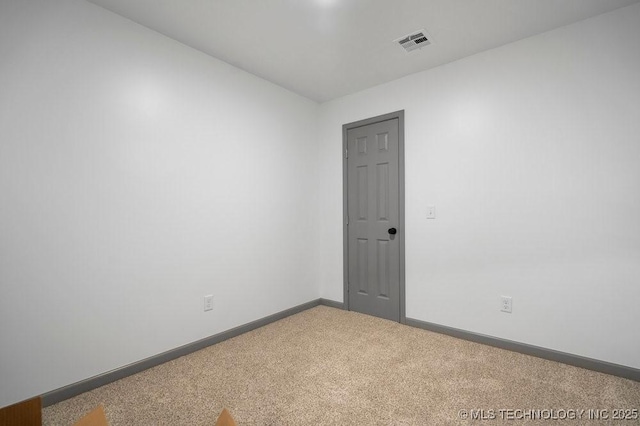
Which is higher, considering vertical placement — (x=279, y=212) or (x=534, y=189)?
(x=534, y=189)

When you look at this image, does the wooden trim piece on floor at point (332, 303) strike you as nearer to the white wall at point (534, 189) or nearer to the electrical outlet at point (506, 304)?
the white wall at point (534, 189)

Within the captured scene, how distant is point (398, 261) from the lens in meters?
3.26

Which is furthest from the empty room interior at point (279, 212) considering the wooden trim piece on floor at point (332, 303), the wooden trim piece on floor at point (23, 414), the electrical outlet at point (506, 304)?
the wooden trim piece on floor at point (23, 414)

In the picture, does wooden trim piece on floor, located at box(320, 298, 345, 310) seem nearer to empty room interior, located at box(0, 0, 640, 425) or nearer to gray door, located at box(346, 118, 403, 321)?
gray door, located at box(346, 118, 403, 321)

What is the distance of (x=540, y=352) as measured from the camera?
2.44m

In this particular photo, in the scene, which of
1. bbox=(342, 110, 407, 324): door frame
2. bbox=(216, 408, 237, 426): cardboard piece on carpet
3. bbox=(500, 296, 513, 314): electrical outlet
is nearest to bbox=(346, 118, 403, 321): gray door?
bbox=(342, 110, 407, 324): door frame

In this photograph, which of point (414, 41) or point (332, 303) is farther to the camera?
point (332, 303)

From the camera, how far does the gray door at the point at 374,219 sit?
3293 millimetres

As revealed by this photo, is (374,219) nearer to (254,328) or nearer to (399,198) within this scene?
(399,198)

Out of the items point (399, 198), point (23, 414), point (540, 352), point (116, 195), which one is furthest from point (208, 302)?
point (540, 352)

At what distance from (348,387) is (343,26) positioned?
2601 millimetres

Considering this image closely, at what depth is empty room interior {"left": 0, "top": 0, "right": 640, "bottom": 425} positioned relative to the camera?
1.86 meters

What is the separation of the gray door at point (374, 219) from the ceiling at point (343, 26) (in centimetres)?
77

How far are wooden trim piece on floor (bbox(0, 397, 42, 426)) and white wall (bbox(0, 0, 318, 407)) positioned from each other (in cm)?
143
